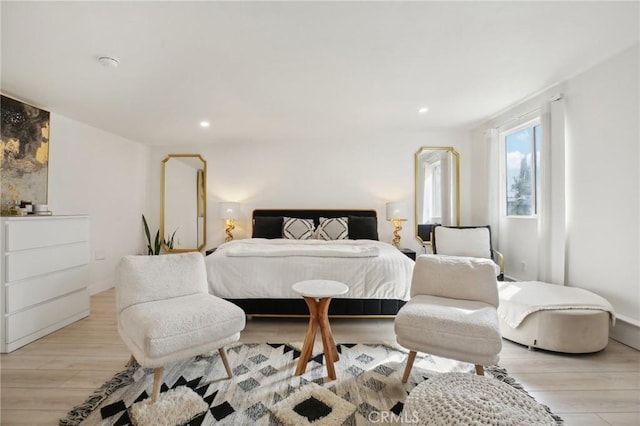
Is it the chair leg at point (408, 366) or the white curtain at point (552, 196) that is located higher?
the white curtain at point (552, 196)

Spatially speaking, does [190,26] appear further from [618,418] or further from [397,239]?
[397,239]

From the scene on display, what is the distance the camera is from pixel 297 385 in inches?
69.9

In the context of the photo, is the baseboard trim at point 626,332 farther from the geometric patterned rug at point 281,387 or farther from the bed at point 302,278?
the bed at point 302,278

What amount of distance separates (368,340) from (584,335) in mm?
1612

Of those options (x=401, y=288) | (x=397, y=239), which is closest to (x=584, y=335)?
(x=401, y=288)

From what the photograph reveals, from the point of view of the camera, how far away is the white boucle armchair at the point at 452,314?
158cm

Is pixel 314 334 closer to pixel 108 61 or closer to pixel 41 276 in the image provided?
pixel 41 276

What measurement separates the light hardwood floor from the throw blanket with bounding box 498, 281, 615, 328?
265 millimetres

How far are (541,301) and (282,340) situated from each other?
6.99 feet

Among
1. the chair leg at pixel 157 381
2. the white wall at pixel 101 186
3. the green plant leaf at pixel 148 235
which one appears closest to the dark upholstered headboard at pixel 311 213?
the green plant leaf at pixel 148 235

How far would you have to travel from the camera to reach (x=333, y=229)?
4.30 meters

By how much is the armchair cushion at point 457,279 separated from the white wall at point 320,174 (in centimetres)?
266

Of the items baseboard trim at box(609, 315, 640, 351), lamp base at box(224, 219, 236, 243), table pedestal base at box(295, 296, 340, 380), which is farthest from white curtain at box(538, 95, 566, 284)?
lamp base at box(224, 219, 236, 243)

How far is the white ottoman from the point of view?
2.17 metres
